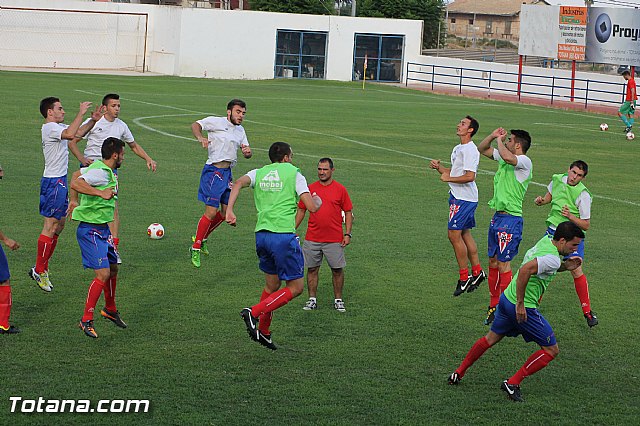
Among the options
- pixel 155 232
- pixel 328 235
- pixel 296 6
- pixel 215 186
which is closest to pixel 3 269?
pixel 328 235

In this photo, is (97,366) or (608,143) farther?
(608,143)

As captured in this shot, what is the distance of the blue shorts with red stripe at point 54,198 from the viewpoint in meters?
12.8

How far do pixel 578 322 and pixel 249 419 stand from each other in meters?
5.27

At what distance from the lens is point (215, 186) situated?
47.9 ft

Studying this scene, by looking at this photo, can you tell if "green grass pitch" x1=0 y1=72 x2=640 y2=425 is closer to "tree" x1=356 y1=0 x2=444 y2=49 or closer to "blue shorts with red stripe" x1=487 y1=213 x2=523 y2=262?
"blue shorts with red stripe" x1=487 y1=213 x2=523 y2=262

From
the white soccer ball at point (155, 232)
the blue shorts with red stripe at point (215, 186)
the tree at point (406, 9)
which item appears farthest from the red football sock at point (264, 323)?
the tree at point (406, 9)

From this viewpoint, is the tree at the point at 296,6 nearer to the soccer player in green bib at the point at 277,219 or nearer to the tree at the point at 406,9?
the tree at the point at 406,9

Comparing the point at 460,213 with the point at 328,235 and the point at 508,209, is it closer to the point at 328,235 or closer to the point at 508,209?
the point at 508,209

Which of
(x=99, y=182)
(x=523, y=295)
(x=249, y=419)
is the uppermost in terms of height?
(x=99, y=182)

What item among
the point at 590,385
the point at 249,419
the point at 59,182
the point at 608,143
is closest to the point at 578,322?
the point at 590,385

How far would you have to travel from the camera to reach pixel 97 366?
9352 millimetres

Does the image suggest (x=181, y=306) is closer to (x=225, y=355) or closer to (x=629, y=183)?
(x=225, y=355)

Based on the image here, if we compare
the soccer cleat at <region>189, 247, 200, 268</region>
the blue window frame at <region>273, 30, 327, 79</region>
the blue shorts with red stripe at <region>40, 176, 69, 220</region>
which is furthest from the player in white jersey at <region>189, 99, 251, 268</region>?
the blue window frame at <region>273, 30, 327, 79</region>

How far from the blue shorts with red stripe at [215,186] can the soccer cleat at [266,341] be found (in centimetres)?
479
